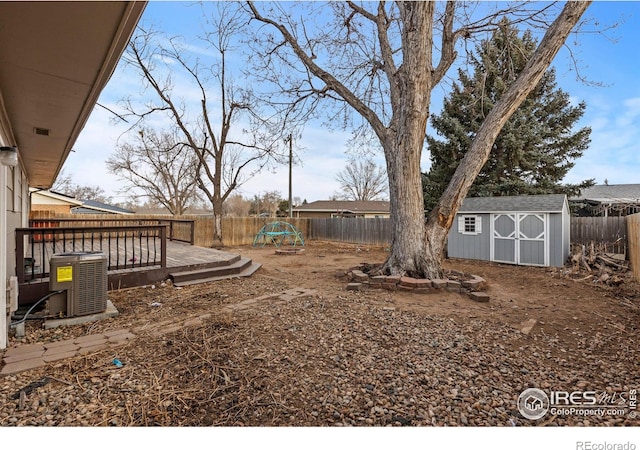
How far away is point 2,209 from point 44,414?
81.5 inches

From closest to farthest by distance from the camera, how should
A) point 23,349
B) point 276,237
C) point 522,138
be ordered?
point 23,349, point 522,138, point 276,237

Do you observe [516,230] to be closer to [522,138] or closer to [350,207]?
[522,138]

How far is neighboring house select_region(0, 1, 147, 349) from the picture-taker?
1.73 meters

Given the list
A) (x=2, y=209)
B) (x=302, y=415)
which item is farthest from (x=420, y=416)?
(x=2, y=209)

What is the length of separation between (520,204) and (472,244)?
180cm

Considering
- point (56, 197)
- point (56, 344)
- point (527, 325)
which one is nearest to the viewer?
point (56, 344)

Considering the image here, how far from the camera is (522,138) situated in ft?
40.4

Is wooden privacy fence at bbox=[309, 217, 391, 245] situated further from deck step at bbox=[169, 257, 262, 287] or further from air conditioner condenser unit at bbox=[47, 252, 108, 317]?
air conditioner condenser unit at bbox=[47, 252, 108, 317]

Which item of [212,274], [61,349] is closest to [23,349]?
[61,349]

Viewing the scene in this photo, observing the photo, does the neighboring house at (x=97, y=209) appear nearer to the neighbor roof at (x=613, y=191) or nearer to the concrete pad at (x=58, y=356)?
the concrete pad at (x=58, y=356)

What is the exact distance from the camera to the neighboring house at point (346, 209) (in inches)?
1163
